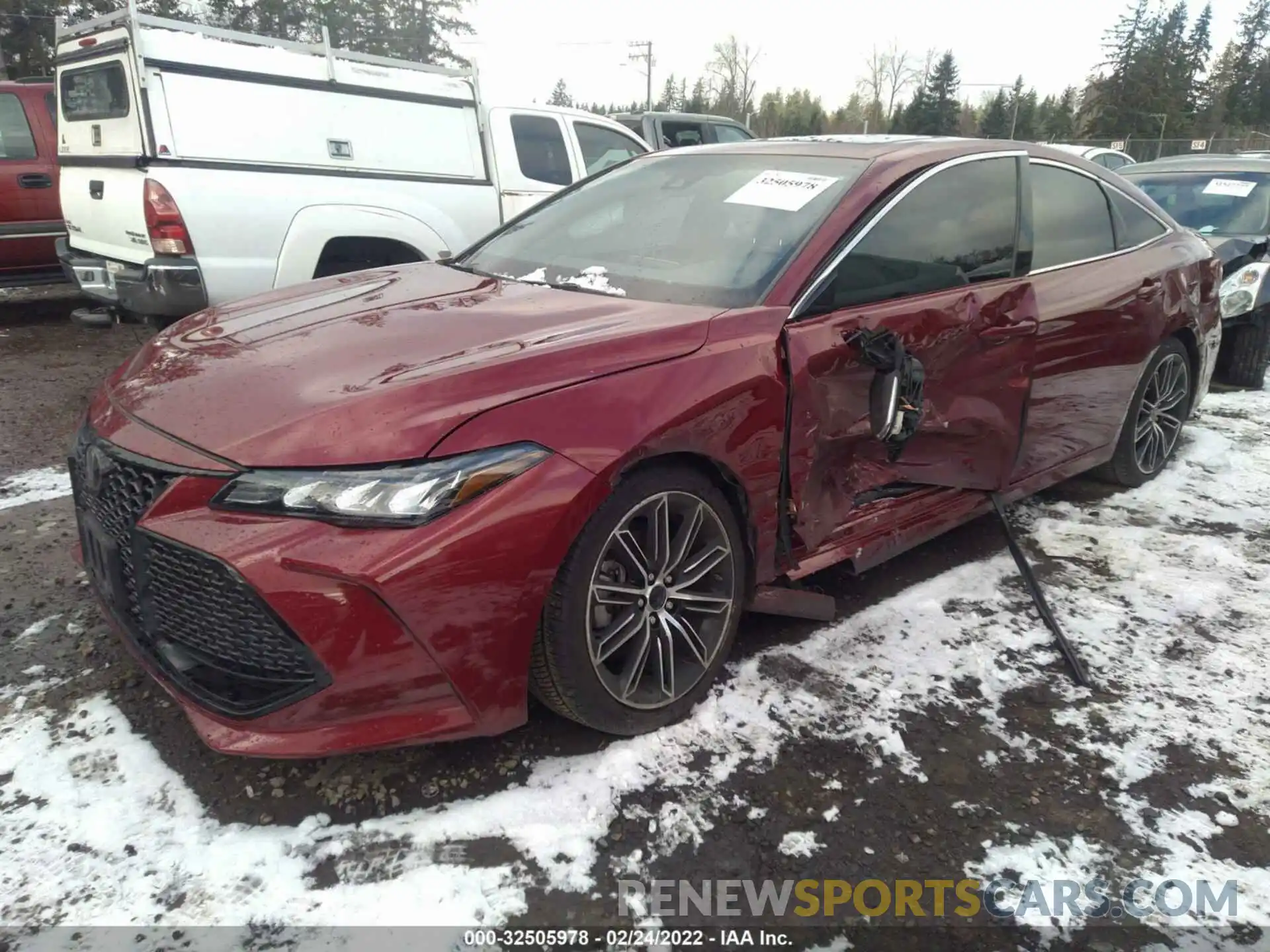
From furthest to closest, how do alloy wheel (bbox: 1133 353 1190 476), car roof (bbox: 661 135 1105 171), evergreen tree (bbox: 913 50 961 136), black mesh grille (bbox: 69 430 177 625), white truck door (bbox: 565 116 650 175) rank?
evergreen tree (bbox: 913 50 961 136) < white truck door (bbox: 565 116 650 175) < alloy wheel (bbox: 1133 353 1190 476) < car roof (bbox: 661 135 1105 171) < black mesh grille (bbox: 69 430 177 625)

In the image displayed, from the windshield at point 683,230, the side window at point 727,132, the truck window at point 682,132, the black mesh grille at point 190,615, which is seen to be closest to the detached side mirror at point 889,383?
the windshield at point 683,230

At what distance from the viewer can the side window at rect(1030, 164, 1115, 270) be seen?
3.48 meters

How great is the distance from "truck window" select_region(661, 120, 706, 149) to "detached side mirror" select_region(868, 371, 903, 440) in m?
8.48

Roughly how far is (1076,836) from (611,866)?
3.81 ft

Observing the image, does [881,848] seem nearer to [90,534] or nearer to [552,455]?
[552,455]

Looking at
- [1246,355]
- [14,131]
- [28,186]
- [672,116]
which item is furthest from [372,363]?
[672,116]

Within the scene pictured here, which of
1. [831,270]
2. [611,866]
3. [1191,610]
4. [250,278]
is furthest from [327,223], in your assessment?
[1191,610]

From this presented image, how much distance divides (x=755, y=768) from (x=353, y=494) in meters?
1.28

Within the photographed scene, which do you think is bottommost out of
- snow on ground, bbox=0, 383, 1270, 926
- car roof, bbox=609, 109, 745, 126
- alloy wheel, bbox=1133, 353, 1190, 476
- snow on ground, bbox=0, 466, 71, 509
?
snow on ground, bbox=0, 383, 1270, 926

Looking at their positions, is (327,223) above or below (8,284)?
above

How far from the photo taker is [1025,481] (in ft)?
11.8

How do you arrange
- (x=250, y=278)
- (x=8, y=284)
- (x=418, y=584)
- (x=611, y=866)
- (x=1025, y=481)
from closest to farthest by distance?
(x=418, y=584) < (x=611, y=866) < (x=1025, y=481) < (x=250, y=278) < (x=8, y=284)

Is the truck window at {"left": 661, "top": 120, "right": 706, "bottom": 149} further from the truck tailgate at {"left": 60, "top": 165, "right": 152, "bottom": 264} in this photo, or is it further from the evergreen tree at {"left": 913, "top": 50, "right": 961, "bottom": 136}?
the evergreen tree at {"left": 913, "top": 50, "right": 961, "bottom": 136}

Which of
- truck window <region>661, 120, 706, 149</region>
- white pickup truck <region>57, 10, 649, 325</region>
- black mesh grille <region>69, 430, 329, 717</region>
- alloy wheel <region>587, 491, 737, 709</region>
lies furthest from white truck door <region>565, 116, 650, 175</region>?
black mesh grille <region>69, 430, 329, 717</region>
